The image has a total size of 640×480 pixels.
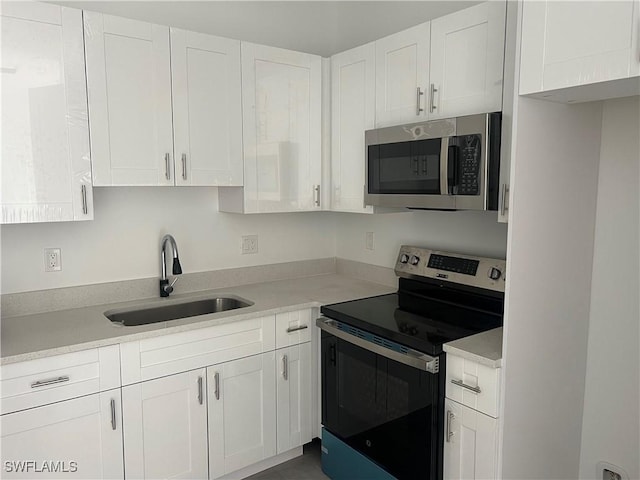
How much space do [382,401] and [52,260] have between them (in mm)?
1667

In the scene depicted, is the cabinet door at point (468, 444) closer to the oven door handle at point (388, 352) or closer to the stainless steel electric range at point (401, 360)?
the stainless steel electric range at point (401, 360)

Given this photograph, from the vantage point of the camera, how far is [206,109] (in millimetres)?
2412

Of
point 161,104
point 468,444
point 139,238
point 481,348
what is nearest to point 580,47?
point 481,348

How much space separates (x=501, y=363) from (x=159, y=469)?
59.6 inches

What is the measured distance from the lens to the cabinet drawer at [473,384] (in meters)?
1.78

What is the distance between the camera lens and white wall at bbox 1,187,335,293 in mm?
2304

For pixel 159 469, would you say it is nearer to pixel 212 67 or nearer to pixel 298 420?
pixel 298 420

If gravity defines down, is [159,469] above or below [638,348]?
below

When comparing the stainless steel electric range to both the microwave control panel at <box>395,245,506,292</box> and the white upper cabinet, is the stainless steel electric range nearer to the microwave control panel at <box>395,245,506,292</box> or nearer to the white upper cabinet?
the microwave control panel at <box>395,245,506,292</box>

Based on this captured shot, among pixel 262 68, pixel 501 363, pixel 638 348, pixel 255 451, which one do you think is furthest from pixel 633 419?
pixel 262 68

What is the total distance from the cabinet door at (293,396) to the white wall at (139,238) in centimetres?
73

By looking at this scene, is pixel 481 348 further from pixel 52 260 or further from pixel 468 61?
pixel 52 260

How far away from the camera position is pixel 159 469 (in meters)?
2.17

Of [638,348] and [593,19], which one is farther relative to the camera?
[638,348]
